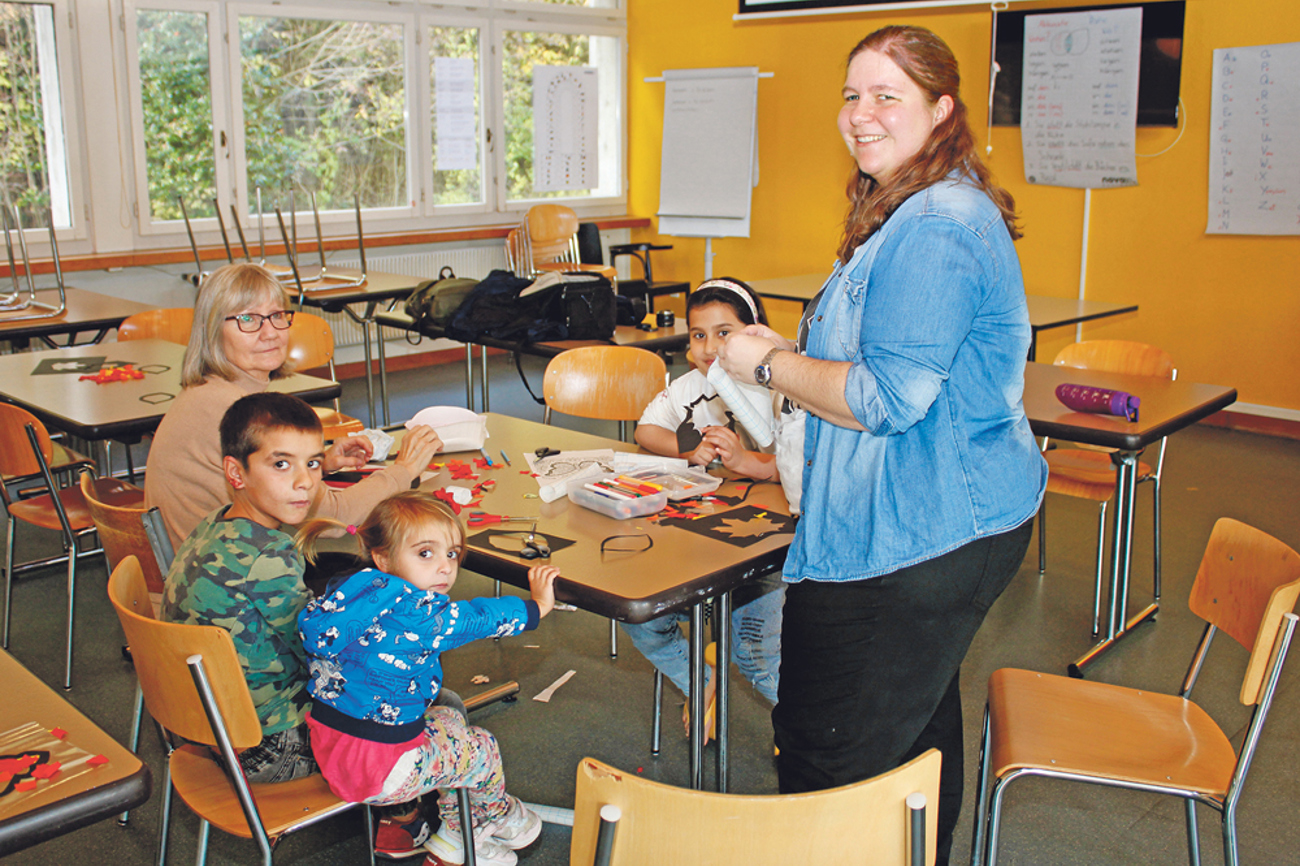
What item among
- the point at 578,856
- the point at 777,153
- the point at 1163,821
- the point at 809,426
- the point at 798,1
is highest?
the point at 798,1

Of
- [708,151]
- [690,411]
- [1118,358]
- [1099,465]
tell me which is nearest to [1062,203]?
[708,151]

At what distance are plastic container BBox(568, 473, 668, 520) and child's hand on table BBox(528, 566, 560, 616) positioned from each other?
0.95ft

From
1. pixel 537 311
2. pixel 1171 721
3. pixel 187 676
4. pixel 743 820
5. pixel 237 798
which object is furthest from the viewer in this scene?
pixel 537 311

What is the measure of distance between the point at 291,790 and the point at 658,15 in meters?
7.11

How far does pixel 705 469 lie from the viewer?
220 cm

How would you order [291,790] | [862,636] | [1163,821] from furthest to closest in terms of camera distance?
[1163,821]
[291,790]
[862,636]

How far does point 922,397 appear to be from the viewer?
1.32 metres

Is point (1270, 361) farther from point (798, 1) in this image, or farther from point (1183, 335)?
point (798, 1)

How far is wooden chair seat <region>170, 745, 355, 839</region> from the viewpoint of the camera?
1.52m

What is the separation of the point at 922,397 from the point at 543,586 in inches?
25.5

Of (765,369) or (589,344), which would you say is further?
(589,344)

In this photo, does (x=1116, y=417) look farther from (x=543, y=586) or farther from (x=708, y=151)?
(x=708, y=151)

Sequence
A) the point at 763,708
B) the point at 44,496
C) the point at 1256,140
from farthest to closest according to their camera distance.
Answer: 1. the point at 1256,140
2. the point at 44,496
3. the point at 763,708

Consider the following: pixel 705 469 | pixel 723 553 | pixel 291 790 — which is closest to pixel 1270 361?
pixel 705 469
